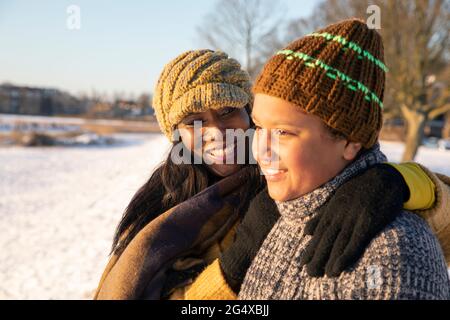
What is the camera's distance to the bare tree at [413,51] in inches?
390

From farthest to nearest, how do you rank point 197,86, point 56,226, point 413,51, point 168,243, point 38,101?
point 38,101 → point 413,51 → point 56,226 → point 197,86 → point 168,243

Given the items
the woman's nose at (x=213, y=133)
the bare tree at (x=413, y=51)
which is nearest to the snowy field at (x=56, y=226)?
the woman's nose at (x=213, y=133)

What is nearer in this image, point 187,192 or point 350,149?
point 350,149

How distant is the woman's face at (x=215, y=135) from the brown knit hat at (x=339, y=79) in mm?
665

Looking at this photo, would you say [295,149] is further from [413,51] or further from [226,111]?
[413,51]

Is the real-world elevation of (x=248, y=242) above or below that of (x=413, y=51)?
below

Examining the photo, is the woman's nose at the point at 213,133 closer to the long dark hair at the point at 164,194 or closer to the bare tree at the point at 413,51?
the long dark hair at the point at 164,194

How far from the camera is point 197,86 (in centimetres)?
200

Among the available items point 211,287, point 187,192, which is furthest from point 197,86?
point 211,287

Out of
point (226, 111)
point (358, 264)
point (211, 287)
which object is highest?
point (226, 111)

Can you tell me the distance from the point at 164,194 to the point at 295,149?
1.14 metres

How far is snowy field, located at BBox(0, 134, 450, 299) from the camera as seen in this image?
5.33 metres

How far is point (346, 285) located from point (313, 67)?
710 mm

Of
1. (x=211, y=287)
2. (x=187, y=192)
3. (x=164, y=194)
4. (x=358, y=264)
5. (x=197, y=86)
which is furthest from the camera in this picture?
(x=164, y=194)
